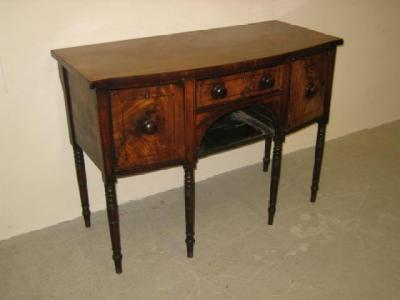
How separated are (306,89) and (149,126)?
739 millimetres

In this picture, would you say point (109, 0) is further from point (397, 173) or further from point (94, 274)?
point (397, 173)

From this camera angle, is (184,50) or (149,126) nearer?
(149,126)

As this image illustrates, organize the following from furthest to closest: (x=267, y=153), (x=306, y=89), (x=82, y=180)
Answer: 1. (x=267, y=153)
2. (x=82, y=180)
3. (x=306, y=89)

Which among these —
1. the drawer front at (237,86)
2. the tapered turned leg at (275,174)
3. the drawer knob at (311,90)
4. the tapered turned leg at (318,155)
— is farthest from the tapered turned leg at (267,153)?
the drawer front at (237,86)

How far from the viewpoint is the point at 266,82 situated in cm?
169

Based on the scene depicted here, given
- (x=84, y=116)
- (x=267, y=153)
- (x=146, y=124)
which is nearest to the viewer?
(x=146, y=124)

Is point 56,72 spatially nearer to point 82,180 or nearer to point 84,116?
point 84,116

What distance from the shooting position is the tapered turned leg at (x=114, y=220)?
160cm

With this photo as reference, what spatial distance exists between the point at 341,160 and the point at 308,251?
3.04 ft

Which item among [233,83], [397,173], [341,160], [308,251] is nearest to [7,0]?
[233,83]

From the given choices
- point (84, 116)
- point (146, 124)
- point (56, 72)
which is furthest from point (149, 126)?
point (56, 72)

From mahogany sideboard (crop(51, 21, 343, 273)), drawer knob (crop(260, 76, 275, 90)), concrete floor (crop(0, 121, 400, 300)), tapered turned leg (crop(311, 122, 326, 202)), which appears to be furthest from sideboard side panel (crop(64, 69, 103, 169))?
tapered turned leg (crop(311, 122, 326, 202))

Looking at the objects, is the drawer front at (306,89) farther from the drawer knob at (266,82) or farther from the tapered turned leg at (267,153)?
the tapered turned leg at (267,153)

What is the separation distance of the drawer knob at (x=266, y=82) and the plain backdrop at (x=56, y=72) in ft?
1.86
